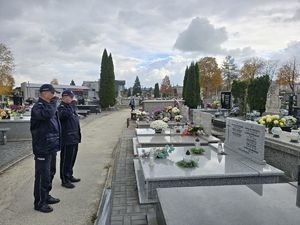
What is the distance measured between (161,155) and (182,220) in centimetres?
332

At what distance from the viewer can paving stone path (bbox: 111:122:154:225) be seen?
4.06 m

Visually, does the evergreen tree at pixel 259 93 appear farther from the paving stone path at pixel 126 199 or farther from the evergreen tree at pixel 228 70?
the evergreen tree at pixel 228 70

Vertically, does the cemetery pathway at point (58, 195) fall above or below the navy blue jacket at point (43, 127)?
below

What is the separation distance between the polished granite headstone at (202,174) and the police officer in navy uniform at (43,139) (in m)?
1.64

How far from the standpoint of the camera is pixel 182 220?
248 cm

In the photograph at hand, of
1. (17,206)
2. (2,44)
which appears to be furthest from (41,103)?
(2,44)

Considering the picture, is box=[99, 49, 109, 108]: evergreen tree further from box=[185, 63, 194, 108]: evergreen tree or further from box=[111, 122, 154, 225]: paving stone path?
box=[111, 122, 154, 225]: paving stone path

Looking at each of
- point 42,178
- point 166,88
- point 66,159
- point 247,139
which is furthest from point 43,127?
point 166,88

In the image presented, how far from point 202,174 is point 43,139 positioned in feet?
9.08

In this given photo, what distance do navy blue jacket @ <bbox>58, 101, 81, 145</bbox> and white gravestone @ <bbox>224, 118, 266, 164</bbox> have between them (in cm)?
375

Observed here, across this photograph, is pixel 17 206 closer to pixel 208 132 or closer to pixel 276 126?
pixel 208 132

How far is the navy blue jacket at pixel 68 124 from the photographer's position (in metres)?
5.48

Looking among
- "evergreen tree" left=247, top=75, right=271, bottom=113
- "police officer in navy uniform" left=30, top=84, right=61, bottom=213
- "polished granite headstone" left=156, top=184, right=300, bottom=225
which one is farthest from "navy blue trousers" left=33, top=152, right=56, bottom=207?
"evergreen tree" left=247, top=75, right=271, bottom=113

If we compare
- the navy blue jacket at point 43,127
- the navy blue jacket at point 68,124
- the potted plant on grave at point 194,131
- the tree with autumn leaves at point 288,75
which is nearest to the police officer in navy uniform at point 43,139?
the navy blue jacket at point 43,127
